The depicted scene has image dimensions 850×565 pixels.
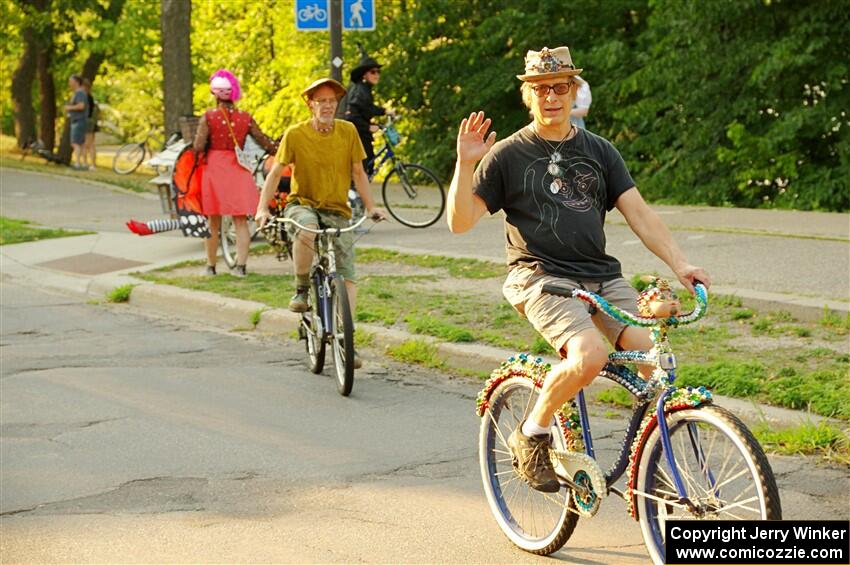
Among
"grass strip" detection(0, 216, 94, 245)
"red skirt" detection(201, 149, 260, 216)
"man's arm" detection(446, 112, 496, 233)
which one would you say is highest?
"man's arm" detection(446, 112, 496, 233)

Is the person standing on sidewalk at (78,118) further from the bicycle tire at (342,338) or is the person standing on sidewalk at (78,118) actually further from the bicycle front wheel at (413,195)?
the bicycle tire at (342,338)

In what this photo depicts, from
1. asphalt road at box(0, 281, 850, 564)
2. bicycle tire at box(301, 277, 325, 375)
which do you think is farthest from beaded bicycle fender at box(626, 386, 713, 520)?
bicycle tire at box(301, 277, 325, 375)

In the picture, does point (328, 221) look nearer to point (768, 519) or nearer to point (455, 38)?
point (768, 519)

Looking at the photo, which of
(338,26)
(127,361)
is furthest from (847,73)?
(127,361)

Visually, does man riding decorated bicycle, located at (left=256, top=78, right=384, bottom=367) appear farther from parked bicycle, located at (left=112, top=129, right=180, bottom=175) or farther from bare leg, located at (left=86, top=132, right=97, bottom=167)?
bare leg, located at (left=86, top=132, right=97, bottom=167)

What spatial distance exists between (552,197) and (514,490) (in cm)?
126

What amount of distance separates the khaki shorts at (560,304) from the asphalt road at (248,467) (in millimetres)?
885

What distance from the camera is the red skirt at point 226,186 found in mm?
13250

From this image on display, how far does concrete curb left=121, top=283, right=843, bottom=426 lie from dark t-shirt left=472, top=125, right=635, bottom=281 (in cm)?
230

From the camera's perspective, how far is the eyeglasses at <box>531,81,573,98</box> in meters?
5.30

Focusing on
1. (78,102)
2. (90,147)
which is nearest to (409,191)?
(78,102)

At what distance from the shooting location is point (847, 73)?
17750mm

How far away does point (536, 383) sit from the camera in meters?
5.39

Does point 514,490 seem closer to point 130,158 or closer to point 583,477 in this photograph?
point 583,477
